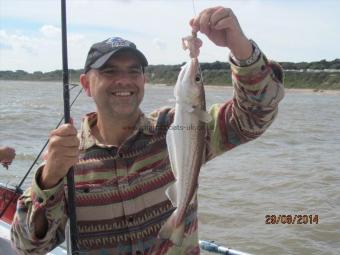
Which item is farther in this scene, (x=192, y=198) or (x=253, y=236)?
(x=253, y=236)

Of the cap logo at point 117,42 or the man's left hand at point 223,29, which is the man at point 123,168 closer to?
the cap logo at point 117,42

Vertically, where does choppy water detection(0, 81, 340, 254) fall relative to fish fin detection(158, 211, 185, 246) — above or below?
below

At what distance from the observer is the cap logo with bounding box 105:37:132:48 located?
10.3 ft

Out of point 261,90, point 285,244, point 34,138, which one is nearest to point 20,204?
point 261,90

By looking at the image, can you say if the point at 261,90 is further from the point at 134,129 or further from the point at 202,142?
the point at 134,129

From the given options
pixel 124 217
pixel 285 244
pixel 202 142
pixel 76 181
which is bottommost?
pixel 285 244

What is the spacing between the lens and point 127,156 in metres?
3.15

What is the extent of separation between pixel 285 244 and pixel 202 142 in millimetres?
6067

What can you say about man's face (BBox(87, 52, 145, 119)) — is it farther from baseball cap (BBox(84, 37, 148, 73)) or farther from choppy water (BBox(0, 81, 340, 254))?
choppy water (BBox(0, 81, 340, 254))

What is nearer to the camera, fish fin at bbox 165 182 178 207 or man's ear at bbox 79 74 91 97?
fish fin at bbox 165 182 178 207

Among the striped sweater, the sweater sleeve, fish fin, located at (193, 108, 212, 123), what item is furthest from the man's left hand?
fish fin, located at (193, 108, 212, 123)
